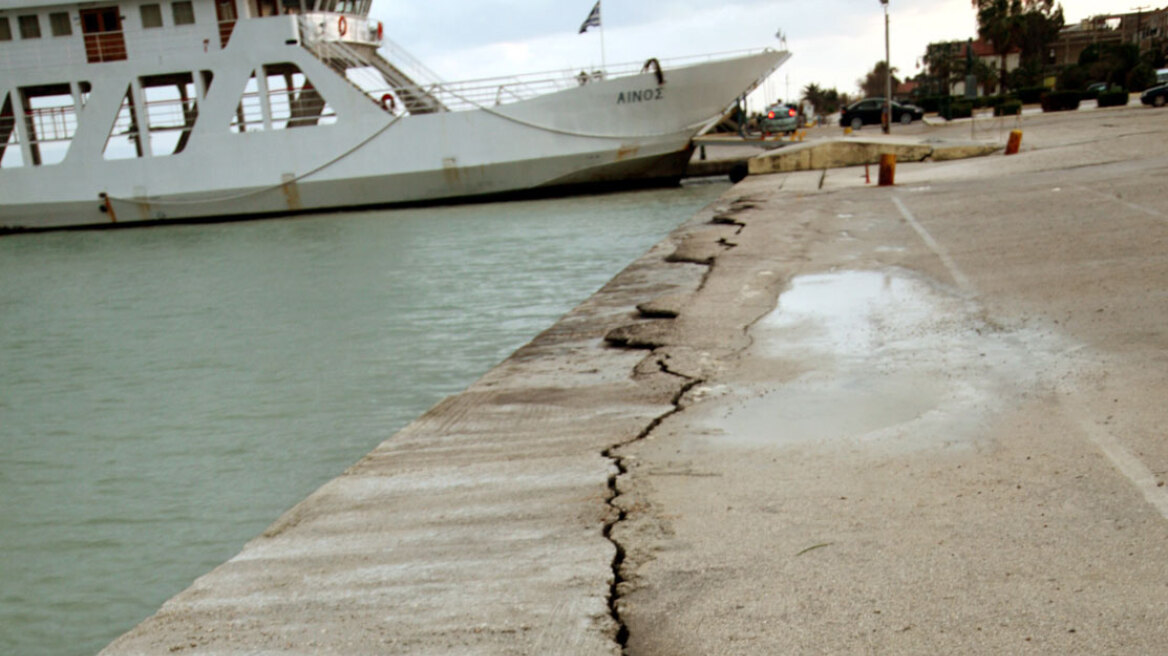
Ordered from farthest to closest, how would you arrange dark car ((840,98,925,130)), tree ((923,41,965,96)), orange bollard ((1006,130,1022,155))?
1. tree ((923,41,965,96))
2. dark car ((840,98,925,130))
3. orange bollard ((1006,130,1022,155))

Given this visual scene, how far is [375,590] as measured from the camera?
10.5 feet

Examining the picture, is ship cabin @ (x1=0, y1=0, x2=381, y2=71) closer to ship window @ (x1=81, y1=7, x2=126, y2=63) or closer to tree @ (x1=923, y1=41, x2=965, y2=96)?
ship window @ (x1=81, y1=7, x2=126, y2=63)

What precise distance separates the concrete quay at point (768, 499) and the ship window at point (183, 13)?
2668cm

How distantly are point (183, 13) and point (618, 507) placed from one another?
100 feet

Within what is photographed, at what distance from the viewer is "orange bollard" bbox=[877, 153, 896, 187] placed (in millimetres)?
17641

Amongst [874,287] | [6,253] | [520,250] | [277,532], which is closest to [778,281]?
[874,287]

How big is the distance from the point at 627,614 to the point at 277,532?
1629 mm

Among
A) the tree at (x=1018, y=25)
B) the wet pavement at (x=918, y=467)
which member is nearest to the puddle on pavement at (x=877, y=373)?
the wet pavement at (x=918, y=467)

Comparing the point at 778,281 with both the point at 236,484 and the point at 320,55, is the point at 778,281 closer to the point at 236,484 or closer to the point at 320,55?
the point at 236,484

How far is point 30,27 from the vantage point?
31.0m

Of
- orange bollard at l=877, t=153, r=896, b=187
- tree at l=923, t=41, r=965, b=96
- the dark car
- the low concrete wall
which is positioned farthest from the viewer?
tree at l=923, t=41, r=965, b=96

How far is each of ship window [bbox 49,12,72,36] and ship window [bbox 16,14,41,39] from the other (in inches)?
15.9

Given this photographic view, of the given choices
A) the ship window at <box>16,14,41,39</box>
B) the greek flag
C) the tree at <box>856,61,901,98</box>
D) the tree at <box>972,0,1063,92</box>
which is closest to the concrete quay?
the greek flag

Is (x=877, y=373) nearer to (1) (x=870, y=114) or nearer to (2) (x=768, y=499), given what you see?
(2) (x=768, y=499)
